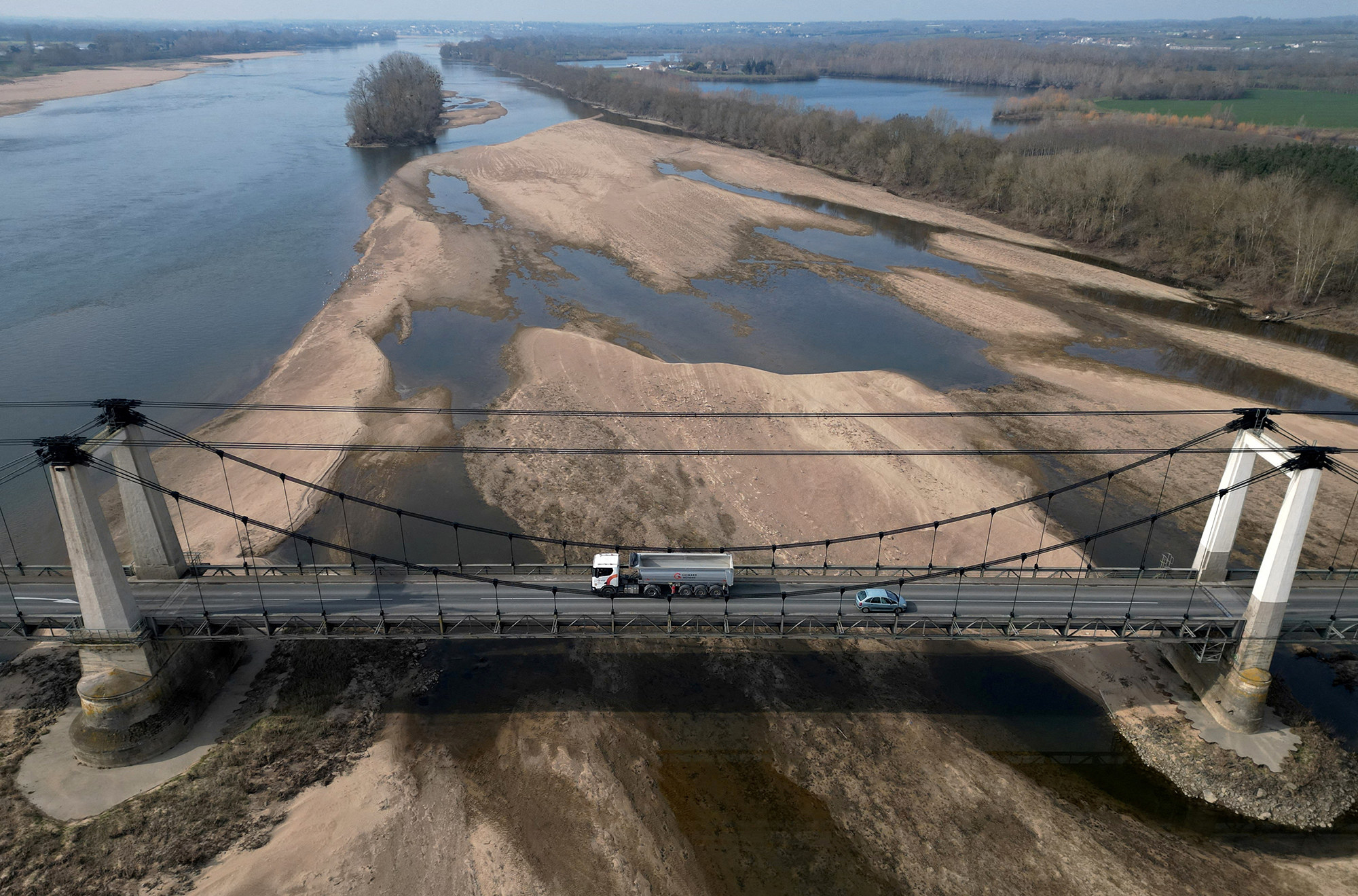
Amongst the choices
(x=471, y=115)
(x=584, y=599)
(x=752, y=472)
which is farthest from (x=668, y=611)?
(x=471, y=115)

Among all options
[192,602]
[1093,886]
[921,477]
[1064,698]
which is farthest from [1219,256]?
[192,602]

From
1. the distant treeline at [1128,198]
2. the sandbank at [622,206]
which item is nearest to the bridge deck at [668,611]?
the sandbank at [622,206]

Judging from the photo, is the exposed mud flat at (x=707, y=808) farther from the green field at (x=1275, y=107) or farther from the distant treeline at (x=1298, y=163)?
the green field at (x=1275, y=107)

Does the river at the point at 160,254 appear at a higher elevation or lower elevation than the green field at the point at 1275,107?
lower

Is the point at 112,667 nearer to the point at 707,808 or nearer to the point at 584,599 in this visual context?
the point at 584,599

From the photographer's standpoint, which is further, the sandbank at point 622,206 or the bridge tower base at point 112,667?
the sandbank at point 622,206

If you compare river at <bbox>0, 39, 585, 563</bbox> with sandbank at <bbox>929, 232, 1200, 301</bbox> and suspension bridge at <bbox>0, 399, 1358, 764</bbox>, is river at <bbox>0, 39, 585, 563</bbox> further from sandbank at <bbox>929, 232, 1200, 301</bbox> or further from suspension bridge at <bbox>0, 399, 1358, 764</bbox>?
sandbank at <bbox>929, 232, 1200, 301</bbox>

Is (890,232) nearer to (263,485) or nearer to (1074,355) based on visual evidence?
(1074,355)
